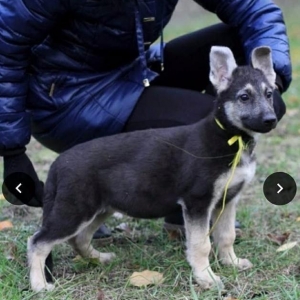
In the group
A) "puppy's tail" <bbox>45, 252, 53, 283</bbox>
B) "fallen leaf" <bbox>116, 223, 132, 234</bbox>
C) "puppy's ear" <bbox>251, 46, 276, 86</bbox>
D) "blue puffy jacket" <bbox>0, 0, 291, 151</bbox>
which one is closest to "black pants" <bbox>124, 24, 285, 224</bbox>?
"blue puffy jacket" <bbox>0, 0, 291, 151</bbox>

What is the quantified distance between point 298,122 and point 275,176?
3606 mm

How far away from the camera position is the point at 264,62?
4012 mm

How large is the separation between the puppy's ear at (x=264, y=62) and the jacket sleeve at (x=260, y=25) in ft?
1.60

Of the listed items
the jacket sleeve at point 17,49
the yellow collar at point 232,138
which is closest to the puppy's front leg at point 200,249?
the yellow collar at point 232,138

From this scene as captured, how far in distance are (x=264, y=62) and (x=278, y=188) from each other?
888mm

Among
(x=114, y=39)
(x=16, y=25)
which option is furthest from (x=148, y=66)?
(x=16, y=25)

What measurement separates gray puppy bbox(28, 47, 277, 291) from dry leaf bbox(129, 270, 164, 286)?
214 mm

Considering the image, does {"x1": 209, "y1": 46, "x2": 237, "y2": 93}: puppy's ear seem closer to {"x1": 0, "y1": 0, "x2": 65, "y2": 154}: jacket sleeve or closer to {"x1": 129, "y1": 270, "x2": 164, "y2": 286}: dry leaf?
{"x1": 0, "y1": 0, "x2": 65, "y2": 154}: jacket sleeve

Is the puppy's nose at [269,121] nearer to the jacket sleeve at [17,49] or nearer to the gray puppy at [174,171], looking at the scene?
the gray puppy at [174,171]

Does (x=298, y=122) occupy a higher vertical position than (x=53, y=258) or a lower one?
lower

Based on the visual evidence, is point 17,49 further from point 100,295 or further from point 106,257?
point 100,295

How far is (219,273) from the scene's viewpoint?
4.05 metres

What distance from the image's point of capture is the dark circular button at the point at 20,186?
169 inches

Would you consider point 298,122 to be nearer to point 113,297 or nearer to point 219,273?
point 219,273
